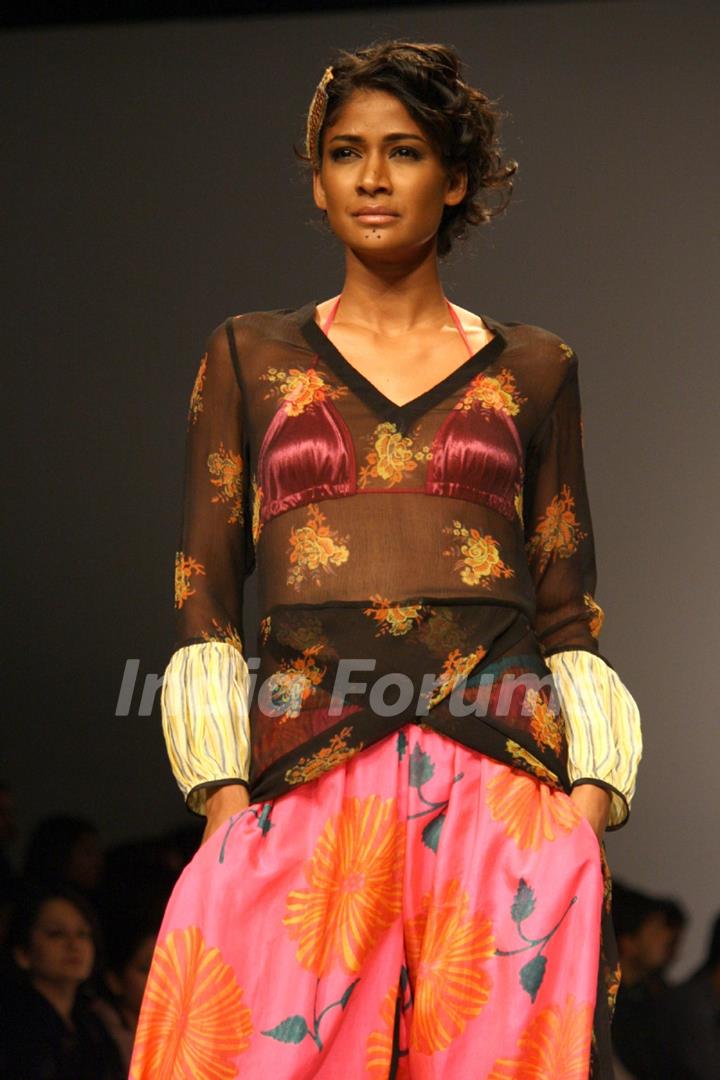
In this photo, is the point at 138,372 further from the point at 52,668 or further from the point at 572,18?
the point at 572,18

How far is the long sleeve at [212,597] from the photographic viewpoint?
5.28ft

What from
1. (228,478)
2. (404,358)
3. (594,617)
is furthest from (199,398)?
(594,617)

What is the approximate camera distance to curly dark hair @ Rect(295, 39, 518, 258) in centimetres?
173

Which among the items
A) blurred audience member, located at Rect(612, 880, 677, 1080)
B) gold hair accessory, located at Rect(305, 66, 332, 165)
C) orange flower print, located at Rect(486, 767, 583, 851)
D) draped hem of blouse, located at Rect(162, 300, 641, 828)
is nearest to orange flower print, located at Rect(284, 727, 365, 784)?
draped hem of blouse, located at Rect(162, 300, 641, 828)

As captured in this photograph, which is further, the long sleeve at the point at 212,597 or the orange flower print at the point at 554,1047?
the long sleeve at the point at 212,597

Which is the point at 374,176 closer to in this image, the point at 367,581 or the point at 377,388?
the point at 377,388

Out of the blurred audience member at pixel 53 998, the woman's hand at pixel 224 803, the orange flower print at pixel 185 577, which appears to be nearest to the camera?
the woman's hand at pixel 224 803

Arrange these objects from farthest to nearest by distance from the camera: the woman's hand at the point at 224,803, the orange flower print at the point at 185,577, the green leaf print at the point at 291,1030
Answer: the orange flower print at the point at 185,577 < the woman's hand at the point at 224,803 < the green leaf print at the point at 291,1030

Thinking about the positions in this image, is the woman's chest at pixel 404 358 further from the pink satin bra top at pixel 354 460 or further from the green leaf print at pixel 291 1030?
the green leaf print at pixel 291 1030

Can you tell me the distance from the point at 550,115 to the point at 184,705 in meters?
1.37

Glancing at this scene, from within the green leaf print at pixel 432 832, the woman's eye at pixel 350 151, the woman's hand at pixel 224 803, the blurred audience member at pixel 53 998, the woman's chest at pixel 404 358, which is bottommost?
the blurred audience member at pixel 53 998

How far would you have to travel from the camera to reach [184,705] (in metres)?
1.62

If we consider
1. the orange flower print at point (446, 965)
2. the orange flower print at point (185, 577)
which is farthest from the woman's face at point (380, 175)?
the orange flower print at point (446, 965)

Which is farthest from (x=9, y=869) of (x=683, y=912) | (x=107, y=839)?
(x=683, y=912)
